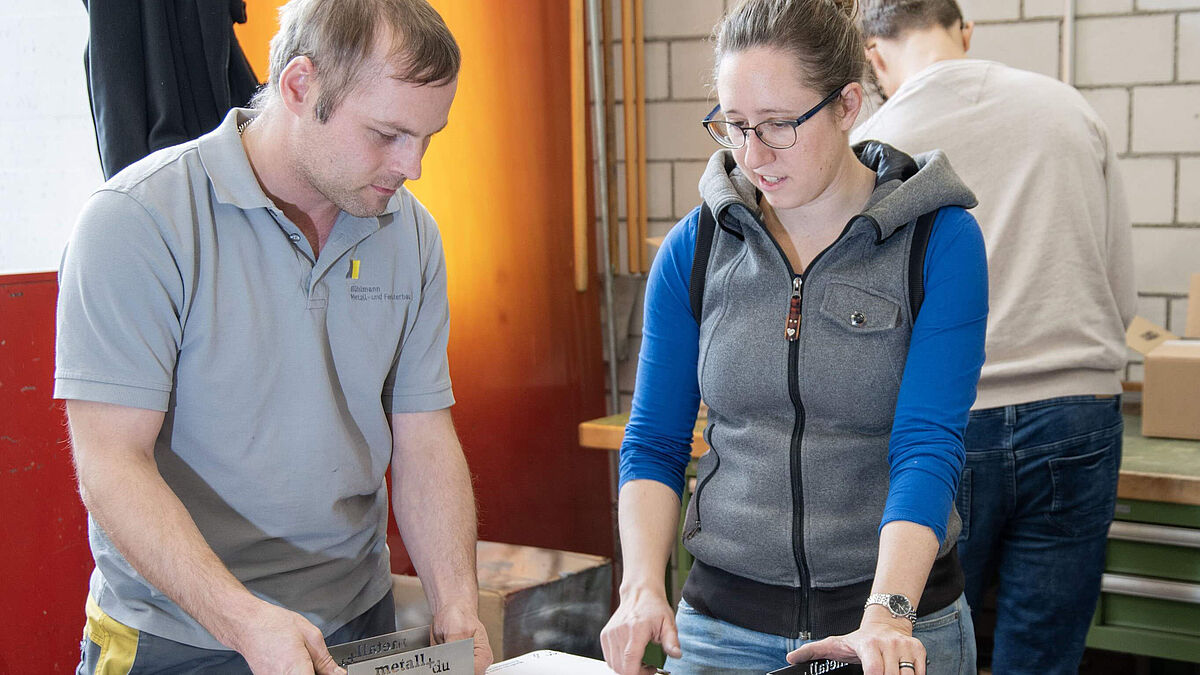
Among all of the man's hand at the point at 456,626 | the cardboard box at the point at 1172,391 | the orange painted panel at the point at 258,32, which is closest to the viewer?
the man's hand at the point at 456,626

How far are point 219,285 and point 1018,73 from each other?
1442 mm

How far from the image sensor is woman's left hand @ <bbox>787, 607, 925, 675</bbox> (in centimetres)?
110

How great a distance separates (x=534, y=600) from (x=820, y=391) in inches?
50.5

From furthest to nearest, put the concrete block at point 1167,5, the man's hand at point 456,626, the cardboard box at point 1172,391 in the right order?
the concrete block at point 1167,5
the cardboard box at point 1172,391
the man's hand at point 456,626

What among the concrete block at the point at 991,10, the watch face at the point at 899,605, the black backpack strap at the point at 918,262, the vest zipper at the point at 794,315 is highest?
the concrete block at the point at 991,10

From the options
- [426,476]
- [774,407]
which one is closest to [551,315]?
[426,476]

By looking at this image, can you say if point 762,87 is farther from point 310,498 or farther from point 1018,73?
point 1018,73

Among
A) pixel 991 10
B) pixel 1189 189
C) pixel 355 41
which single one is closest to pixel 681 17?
pixel 991 10

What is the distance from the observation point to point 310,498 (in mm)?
1349

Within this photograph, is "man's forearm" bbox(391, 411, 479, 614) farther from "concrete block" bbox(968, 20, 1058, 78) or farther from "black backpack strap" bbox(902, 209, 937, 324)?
"concrete block" bbox(968, 20, 1058, 78)

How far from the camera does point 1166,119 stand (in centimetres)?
279

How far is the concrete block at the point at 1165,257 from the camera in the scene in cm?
280

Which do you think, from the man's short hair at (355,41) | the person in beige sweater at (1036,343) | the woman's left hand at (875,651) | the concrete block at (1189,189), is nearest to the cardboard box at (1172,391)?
the concrete block at (1189,189)

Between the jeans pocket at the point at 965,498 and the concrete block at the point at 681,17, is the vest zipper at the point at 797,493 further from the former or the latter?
the concrete block at the point at 681,17
